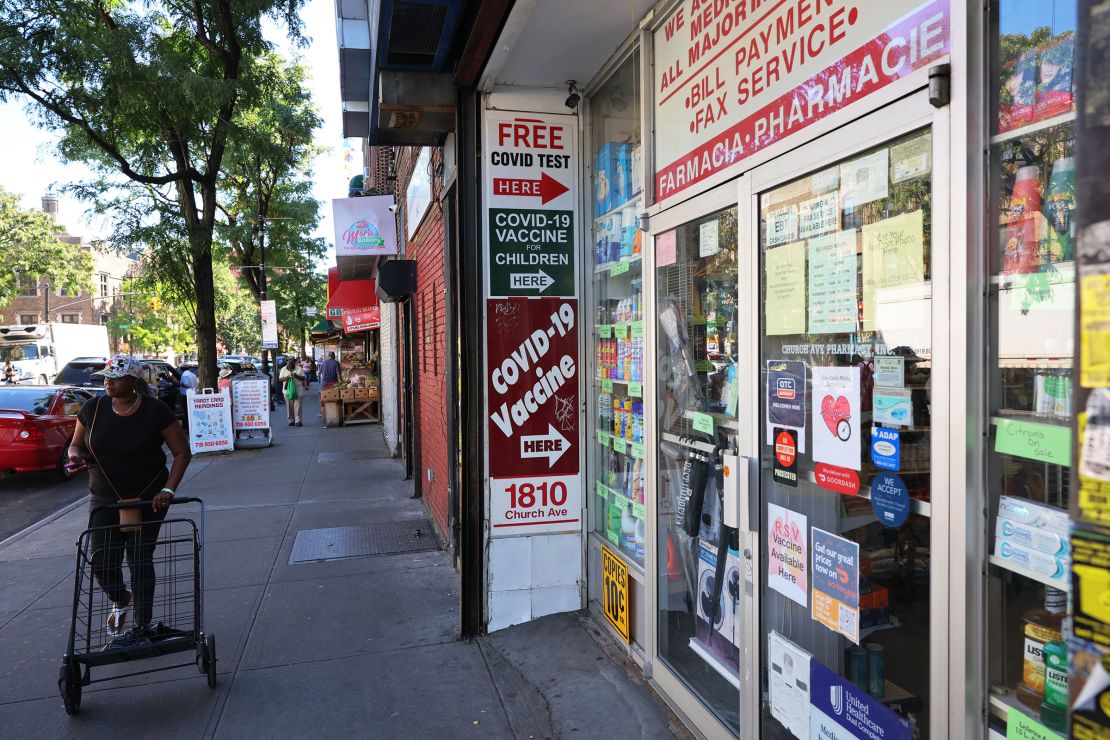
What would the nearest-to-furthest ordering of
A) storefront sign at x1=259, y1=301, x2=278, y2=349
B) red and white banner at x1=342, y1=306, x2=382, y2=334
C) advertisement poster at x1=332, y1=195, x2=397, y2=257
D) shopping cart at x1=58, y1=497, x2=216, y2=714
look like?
shopping cart at x1=58, y1=497, x2=216, y2=714 < advertisement poster at x1=332, y1=195, x2=397, y2=257 < red and white banner at x1=342, y1=306, x2=382, y2=334 < storefront sign at x1=259, y1=301, x2=278, y2=349

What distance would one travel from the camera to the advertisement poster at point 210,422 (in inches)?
529

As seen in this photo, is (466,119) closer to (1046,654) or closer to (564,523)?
(564,523)

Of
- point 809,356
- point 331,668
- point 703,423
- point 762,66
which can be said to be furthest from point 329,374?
point 809,356

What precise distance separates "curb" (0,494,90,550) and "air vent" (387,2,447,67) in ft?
21.9

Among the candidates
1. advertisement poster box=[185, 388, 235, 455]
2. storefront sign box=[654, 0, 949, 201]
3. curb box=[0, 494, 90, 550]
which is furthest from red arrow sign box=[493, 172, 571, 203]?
advertisement poster box=[185, 388, 235, 455]

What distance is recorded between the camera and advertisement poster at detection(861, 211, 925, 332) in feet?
6.93

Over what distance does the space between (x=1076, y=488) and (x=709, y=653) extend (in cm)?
299

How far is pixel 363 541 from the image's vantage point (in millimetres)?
7285

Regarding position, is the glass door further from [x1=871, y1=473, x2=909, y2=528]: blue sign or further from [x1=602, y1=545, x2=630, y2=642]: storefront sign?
[x1=602, y1=545, x2=630, y2=642]: storefront sign

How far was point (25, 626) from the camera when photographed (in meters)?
5.30

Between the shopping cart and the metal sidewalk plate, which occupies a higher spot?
the shopping cart

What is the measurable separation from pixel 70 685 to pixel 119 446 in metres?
1.32

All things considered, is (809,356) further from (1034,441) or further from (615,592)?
(615,592)

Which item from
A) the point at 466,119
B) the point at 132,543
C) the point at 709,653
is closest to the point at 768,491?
the point at 709,653
